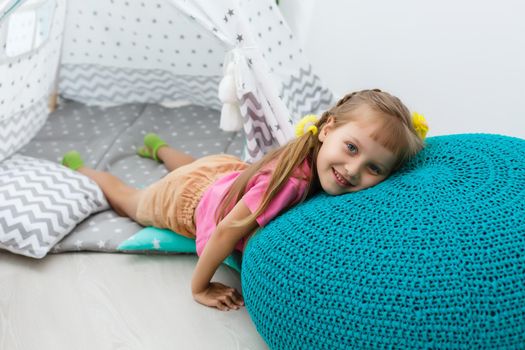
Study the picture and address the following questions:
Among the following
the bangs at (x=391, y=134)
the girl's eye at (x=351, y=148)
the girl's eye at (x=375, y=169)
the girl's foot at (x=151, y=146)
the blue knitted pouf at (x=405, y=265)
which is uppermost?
the bangs at (x=391, y=134)

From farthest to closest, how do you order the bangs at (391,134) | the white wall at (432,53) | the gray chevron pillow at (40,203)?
1. the white wall at (432,53)
2. the gray chevron pillow at (40,203)
3. the bangs at (391,134)

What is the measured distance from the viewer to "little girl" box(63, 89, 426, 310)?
4.42 ft

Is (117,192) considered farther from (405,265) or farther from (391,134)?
(405,265)

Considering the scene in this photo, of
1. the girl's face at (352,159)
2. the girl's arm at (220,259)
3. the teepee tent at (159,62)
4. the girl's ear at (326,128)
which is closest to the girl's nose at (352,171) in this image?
the girl's face at (352,159)

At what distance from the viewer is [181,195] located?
1713mm

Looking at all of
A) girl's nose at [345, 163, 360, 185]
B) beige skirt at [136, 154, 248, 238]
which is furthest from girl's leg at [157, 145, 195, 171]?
girl's nose at [345, 163, 360, 185]

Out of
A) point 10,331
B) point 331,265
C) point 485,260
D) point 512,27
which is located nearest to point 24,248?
point 10,331

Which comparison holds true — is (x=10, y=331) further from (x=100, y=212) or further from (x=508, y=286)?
(x=508, y=286)

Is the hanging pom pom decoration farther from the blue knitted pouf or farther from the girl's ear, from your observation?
the blue knitted pouf

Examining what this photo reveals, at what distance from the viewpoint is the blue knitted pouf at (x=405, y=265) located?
43.2 inches

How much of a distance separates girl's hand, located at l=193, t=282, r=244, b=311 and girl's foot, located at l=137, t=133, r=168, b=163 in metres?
0.75

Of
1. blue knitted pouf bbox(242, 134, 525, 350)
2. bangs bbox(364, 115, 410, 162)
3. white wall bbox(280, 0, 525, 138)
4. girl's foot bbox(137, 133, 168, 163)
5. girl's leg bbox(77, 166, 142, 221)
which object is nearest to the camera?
blue knitted pouf bbox(242, 134, 525, 350)

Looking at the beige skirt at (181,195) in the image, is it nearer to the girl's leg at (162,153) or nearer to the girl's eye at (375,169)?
the girl's leg at (162,153)

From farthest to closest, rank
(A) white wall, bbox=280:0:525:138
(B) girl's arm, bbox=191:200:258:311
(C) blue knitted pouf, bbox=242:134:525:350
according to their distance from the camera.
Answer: (A) white wall, bbox=280:0:525:138
(B) girl's arm, bbox=191:200:258:311
(C) blue knitted pouf, bbox=242:134:525:350
